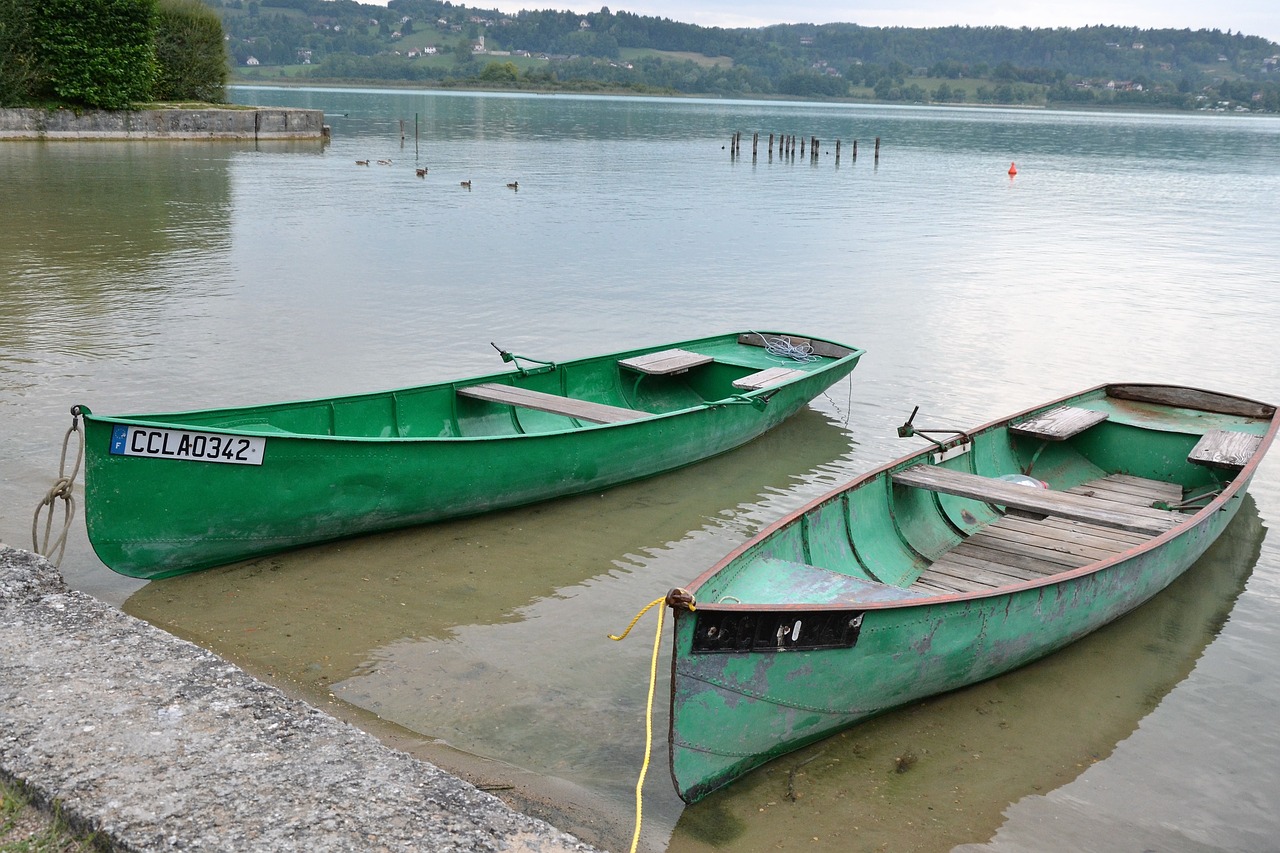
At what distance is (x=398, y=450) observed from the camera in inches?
320

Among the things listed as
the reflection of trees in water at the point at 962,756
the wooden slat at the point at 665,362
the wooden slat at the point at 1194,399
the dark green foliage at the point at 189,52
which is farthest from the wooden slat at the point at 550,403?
the dark green foliage at the point at 189,52

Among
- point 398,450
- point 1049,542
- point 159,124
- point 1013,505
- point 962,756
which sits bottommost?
point 962,756

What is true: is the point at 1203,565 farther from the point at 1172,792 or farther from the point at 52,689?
the point at 52,689

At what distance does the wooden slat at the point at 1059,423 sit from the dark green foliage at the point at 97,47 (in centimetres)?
4177

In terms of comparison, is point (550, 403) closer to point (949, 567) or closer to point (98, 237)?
point (949, 567)

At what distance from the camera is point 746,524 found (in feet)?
31.4

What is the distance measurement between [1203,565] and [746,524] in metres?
3.65

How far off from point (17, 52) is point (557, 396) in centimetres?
3885

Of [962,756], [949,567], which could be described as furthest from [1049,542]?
[962,756]

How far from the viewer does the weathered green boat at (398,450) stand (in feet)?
23.7

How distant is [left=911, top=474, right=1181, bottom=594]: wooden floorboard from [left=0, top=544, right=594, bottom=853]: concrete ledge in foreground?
3.92 m

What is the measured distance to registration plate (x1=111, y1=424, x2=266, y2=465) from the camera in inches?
275

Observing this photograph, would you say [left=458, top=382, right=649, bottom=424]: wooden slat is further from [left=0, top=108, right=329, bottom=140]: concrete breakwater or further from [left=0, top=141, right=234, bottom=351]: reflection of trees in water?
[left=0, top=108, right=329, bottom=140]: concrete breakwater

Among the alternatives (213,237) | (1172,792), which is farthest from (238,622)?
(213,237)
